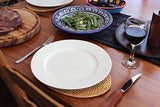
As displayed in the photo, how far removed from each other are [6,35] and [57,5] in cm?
46

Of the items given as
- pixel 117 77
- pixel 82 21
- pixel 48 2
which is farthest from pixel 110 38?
pixel 48 2

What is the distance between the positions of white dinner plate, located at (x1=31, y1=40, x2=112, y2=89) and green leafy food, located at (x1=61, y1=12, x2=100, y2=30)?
163mm

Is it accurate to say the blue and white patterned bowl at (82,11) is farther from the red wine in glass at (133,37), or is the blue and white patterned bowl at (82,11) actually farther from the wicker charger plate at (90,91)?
the wicker charger plate at (90,91)

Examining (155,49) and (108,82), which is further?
(155,49)

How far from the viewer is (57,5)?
A: 115 centimetres

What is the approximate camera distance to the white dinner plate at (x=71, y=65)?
22.1 inches

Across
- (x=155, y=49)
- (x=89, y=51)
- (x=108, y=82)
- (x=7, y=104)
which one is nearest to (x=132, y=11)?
(x=155, y=49)

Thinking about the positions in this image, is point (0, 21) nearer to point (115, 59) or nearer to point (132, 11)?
point (115, 59)

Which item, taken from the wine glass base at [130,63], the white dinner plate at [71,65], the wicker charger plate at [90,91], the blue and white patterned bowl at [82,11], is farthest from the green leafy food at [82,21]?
the wicker charger plate at [90,91]

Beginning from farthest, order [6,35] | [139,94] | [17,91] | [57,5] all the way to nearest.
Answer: [57,5] < [6,35] < [17,91] < [139,94]

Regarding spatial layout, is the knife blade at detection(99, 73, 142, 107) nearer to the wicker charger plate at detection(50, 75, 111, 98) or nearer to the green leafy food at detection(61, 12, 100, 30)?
the wicker charger plate at detection(50, 75, 111, 98)

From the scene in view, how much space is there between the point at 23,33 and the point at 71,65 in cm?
35

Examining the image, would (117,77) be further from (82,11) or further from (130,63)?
(82,11)

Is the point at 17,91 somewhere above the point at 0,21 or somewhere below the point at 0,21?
below
